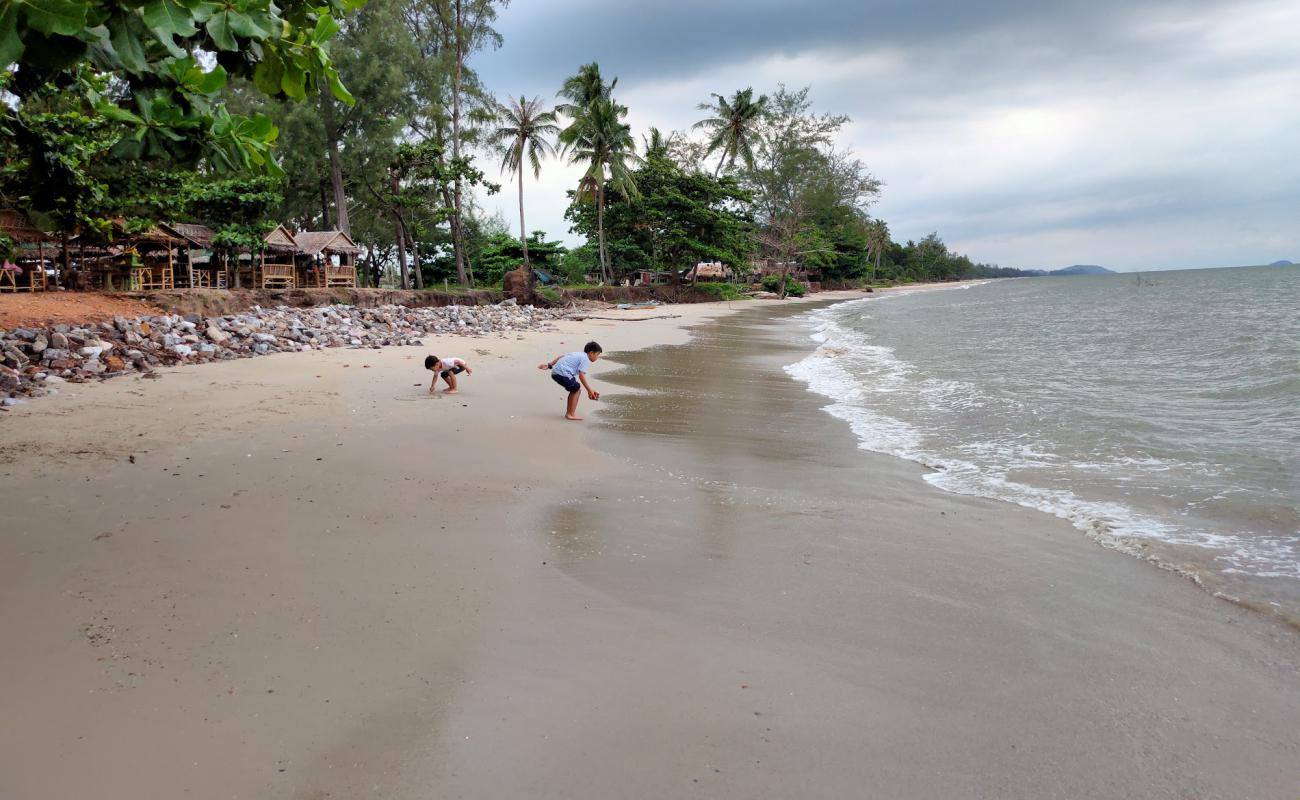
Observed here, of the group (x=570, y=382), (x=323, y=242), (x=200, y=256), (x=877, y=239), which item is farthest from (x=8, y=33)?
(x=877, y=239)

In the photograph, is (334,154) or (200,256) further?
(334,154)

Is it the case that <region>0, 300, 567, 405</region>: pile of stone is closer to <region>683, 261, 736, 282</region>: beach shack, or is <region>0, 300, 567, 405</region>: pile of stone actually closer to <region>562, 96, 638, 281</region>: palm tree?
<region>562, 96, 638, 281</region>: palm tree

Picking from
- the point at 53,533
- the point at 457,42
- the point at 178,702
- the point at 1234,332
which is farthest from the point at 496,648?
the point at 457,42

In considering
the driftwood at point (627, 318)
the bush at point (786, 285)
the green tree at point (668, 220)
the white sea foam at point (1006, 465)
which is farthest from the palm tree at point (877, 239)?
the white sea foam at point (1006, 465)

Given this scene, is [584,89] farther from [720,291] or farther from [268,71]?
[268,71]

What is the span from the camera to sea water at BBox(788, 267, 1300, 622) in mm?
4547

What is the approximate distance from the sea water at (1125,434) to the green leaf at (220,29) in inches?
214

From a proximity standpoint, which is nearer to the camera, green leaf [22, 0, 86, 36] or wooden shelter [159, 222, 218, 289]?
green leaf [22, 0, 86, 36]

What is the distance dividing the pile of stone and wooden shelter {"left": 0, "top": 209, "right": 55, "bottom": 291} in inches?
199

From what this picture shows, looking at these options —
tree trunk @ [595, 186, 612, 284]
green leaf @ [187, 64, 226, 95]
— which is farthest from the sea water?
tree trunk @ [595, 186, 612, 284]

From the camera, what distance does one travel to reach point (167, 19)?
88.7 inches

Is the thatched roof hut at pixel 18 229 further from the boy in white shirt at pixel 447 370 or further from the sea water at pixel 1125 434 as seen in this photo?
the sea water at pixel 1125 434

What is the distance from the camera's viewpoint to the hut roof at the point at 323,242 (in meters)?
25.4

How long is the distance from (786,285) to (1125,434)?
52.7m
